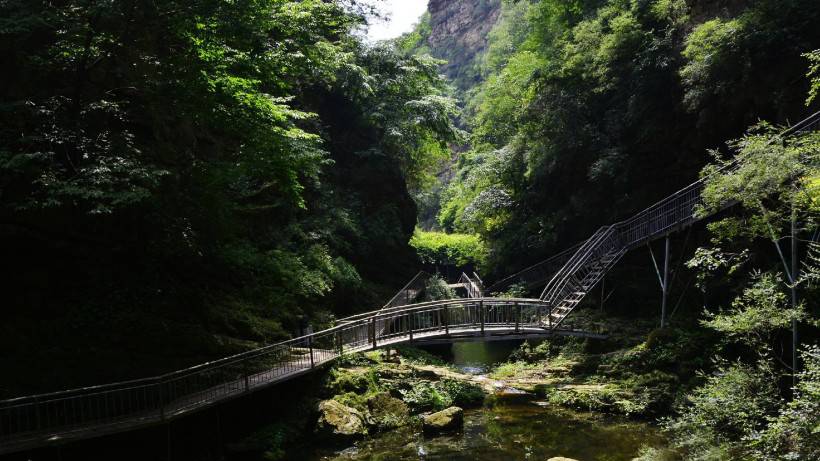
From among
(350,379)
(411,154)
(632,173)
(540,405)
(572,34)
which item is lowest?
(540,405)

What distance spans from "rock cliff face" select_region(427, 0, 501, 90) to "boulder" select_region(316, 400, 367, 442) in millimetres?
56876

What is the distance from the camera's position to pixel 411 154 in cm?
2847

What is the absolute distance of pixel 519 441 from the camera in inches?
480

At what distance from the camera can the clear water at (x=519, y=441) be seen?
11.3m

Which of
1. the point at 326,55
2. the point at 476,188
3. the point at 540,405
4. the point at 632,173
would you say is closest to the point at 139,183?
the point at 326,55

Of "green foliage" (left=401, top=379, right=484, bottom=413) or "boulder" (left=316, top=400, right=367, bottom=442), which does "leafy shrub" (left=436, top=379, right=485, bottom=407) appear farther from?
"boulder" (left=316, top=400, right=367, bottom=442)

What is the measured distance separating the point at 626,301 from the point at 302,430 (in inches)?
551

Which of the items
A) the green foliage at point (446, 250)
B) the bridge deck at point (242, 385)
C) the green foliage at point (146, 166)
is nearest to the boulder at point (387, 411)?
the bridge deck at point (242, 385)

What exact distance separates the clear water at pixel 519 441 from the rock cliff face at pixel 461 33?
5586 centimetres

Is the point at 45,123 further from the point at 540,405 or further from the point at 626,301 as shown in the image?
the point at 626,301

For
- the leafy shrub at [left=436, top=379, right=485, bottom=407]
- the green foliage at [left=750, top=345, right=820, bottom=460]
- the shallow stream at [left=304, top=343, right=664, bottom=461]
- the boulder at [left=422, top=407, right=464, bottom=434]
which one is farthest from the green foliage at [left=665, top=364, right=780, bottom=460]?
the leafy shrub at [left=436, top=379, right=485, bottom=407]

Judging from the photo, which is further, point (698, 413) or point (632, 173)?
point (632, 173)

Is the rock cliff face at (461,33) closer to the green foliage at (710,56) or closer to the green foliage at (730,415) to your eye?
the green foliage at (710,56)

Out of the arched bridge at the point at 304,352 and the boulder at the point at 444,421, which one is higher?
the arched bridge at the point at 304,352
